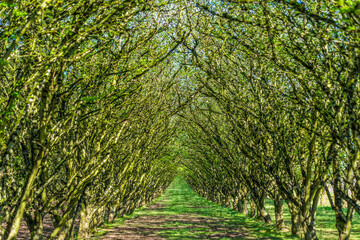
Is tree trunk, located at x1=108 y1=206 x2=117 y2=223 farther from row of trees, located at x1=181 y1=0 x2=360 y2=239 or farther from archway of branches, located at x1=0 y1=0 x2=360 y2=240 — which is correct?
row of trees, located at x1=181 y1=0 x2=360 y2=239

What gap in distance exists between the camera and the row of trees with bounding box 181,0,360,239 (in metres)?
4.83

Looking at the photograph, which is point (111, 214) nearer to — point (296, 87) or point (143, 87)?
point (143, 87)

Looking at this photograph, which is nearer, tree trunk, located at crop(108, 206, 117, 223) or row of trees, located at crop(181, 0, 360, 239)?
row of trees, located at crop(181, 0, 360, 239)

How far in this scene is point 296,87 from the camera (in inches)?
396

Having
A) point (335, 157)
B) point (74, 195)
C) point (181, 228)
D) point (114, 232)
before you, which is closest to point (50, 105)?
point (74, 195)

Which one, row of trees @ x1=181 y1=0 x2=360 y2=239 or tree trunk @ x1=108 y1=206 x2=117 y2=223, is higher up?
row of trees @ x1=181 y1=0 x2=360 y2=239

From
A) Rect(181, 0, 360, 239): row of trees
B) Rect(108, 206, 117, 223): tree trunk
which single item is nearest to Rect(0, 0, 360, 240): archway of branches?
Rect(181, 0, 360, 239): row of trees

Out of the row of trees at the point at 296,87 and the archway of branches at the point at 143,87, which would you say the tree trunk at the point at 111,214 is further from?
the row of trees at the point at 296,87

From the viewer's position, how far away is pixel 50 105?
537 cm

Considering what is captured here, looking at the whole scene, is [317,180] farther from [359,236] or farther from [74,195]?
[359,236]

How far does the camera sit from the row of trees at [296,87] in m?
4.83

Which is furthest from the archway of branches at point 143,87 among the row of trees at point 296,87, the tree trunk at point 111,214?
the tree trunk at point 111,214

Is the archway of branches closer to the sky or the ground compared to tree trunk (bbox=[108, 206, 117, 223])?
closer to the sky

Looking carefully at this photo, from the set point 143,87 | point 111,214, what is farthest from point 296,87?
point 111,214
